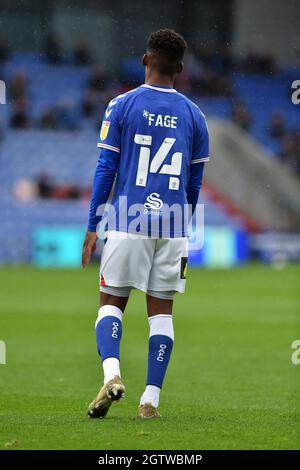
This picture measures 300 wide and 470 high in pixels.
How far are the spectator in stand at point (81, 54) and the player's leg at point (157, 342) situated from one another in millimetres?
26746

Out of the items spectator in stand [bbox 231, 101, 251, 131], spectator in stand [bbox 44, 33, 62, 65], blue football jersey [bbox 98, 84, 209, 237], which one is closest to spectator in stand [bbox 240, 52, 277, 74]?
spectator in stand [bbox 231, 101, 251, 131]

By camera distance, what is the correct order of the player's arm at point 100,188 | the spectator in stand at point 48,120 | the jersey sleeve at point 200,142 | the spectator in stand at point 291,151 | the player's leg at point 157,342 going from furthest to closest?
1. the spectator in stand at point 291,151
2. the spectator in stand at point 48,120
3. the jersey sleeve at point 200,142
4. the player's leg at point 157,342
5. the player's arm at point 100,188

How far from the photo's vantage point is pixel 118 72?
33188 millimetres

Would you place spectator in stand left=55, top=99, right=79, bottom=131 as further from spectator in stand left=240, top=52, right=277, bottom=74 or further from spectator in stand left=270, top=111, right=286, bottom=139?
spectator in stand left=270, top=111, right=286, bottom=139

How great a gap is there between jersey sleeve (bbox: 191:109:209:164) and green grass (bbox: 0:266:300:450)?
159 cm

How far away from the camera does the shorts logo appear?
652 cm

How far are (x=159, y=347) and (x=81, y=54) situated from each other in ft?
89.2

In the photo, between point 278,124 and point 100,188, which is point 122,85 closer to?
point 278,124

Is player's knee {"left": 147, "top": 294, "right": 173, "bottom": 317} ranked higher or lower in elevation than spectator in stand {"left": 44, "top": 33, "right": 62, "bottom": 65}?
lower

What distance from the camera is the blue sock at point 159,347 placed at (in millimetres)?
6571

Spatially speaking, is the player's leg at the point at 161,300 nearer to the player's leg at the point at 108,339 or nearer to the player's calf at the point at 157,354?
the player's calf at the point at 157,354


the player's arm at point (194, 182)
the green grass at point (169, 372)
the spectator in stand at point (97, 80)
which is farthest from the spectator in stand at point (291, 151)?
the player's arm at point (194, 182)
